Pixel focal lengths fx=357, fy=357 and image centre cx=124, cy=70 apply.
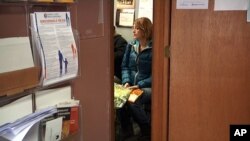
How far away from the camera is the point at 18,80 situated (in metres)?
1.01

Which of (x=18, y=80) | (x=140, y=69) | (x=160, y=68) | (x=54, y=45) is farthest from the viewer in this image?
(x=140, y=69)

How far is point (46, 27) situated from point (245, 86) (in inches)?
47.8

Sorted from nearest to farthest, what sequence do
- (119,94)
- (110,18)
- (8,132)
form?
1. (8,132)
2. (110,18)
3. (119,94)

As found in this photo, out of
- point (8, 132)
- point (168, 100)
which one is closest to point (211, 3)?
point (168, 100)

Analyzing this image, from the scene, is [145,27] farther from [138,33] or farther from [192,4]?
[192,4]

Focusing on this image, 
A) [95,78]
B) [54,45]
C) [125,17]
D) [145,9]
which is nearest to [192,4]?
[95,78]

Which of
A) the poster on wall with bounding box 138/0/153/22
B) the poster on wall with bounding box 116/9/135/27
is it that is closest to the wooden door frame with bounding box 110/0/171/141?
the poster on wall with bounding box 138/0/153/22

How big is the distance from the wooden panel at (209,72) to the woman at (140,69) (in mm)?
985

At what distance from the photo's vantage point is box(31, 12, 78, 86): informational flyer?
111 centimetres

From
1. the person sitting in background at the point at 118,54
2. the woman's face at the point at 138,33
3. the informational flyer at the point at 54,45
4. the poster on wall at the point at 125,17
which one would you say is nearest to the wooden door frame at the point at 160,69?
the informational flyer at the point at 54,45

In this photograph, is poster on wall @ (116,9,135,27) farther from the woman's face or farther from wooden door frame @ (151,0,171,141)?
wooden door frame @ (151,0,171,141)

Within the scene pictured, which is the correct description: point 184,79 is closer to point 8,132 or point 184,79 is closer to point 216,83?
point 216,83

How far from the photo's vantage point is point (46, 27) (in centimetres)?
114

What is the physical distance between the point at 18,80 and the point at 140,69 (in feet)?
6.99
